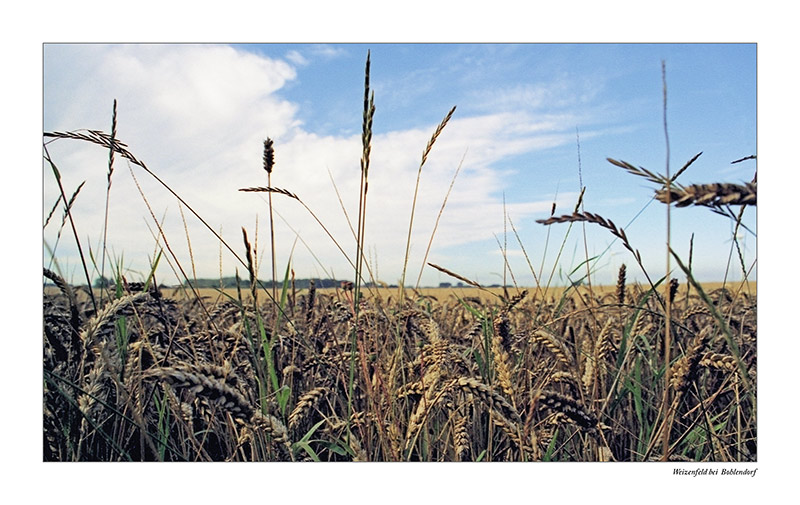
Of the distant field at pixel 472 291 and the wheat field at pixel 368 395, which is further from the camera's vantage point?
the distant field at pixel 472 291

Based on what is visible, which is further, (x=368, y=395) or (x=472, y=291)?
(x=472, y=291)

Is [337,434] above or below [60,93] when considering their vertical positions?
below

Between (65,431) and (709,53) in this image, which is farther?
(709,53)

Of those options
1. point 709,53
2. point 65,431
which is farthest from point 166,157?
point 709,53

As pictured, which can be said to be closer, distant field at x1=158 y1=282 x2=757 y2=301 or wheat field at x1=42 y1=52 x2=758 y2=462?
wheat field at x1=42 y1=52 x2=758 y2=462
